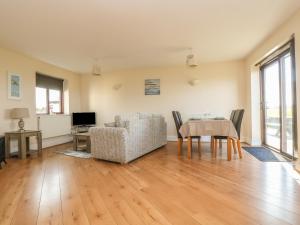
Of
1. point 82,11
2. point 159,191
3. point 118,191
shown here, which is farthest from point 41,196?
point 82,11

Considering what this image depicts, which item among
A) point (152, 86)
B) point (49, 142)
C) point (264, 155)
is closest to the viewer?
point (264, 155)

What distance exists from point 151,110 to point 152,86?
749 millimetres

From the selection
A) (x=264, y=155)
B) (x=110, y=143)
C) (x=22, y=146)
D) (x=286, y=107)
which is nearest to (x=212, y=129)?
(x=264, y=155)

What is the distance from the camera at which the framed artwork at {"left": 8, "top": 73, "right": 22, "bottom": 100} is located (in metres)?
4.05

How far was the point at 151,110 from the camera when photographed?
5.93m

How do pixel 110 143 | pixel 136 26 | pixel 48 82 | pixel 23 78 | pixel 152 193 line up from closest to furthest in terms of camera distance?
pixel 152 193 → pixel 136 26 → pixel 110 143 → pixel 23 78 → pixel 48 82

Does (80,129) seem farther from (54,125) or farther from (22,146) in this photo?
(22,146)

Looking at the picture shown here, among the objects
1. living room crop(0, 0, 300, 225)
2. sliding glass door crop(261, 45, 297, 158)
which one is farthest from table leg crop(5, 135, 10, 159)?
sliding glass door crop(261, 45, 297, 158)

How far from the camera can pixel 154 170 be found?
117 inches

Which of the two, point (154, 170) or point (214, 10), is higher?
point (214, 10)

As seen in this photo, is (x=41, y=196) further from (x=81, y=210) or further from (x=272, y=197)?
(x=272, y=197)

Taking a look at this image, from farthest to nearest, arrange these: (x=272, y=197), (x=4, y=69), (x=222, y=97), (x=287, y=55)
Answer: (x=222, y=97) < (x=4, y=69) < (x=287, y=55) < (x=272, y=197)

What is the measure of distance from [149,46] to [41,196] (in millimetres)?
3223

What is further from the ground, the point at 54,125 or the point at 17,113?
the point at 17,113
